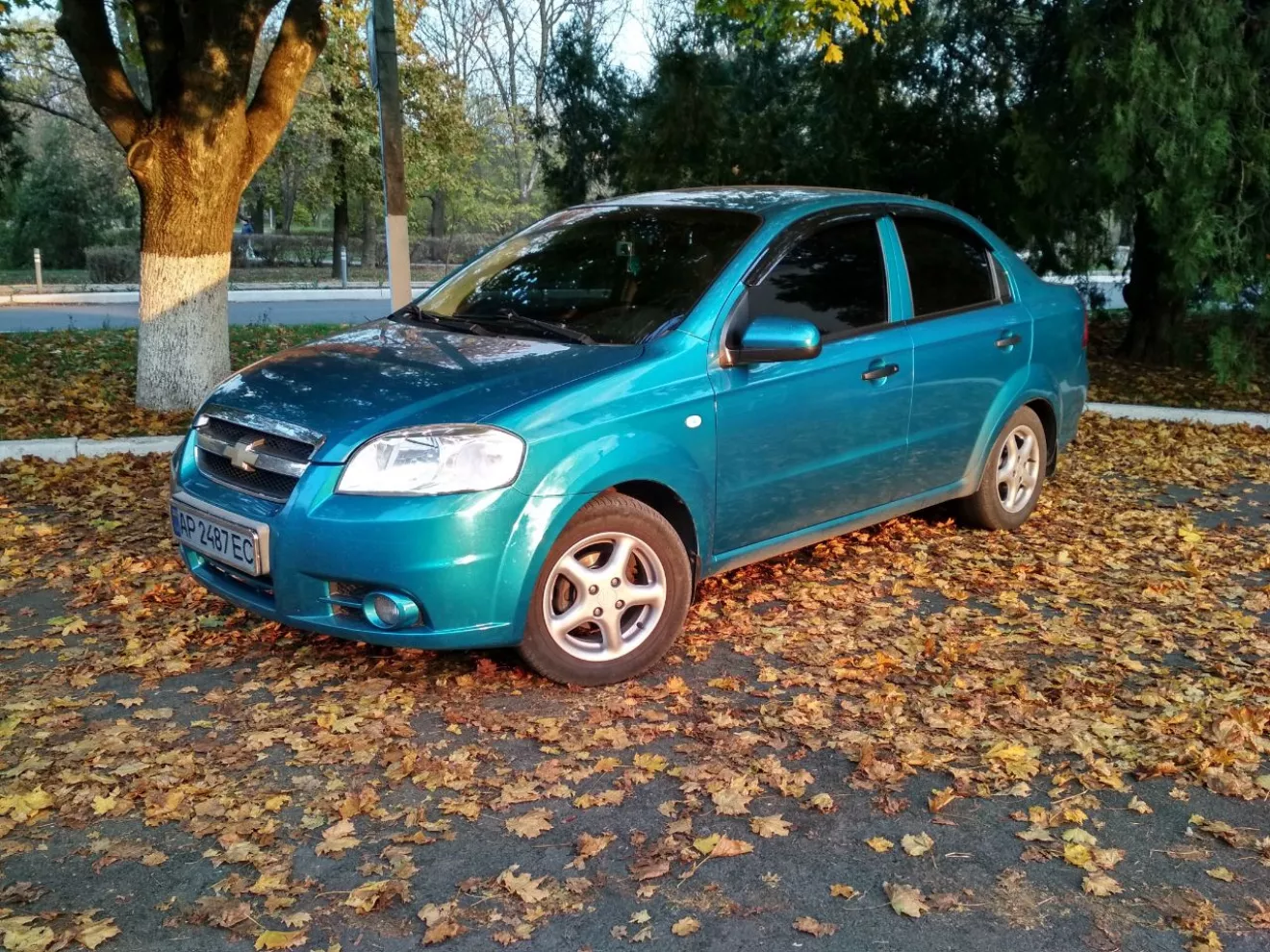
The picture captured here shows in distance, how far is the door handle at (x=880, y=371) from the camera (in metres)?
5.23

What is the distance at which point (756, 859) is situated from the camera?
3.33m

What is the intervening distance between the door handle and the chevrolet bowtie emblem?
2523 millimetres

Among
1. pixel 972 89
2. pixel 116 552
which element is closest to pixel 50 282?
pixel 972 89

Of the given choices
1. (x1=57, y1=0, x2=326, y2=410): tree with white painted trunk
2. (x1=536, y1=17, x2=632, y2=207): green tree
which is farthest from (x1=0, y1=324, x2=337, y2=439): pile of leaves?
(x1=536, y1=17, x2=632, y2=207): green tree

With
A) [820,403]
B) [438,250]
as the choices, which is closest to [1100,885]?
[820,403]

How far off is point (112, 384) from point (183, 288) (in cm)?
202

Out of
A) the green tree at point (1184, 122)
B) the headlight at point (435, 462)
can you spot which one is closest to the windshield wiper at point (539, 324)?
the headlight at point (435, 462)

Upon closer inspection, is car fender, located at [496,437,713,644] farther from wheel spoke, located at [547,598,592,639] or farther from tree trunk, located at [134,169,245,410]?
tree trunk, located at [134,169,245,410]

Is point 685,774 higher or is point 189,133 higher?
point 189,133

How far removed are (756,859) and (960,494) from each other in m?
3.21

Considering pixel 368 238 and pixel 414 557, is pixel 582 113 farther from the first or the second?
pixel 368 238

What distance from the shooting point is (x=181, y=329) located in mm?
9227

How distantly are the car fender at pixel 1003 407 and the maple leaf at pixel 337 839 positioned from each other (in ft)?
12.1

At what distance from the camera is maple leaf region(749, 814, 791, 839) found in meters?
3.46
